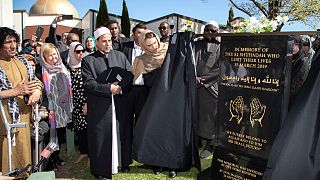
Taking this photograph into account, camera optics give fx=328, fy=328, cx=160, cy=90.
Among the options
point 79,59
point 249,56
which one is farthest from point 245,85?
point 79,59

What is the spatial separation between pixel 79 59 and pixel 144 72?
1121 millimetres

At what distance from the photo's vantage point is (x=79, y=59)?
5.07 metres

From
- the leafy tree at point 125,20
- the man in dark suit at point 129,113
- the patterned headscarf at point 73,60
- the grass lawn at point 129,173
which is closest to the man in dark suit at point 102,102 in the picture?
the man in dark suit at point 129,113

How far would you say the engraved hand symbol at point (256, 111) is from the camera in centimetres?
342

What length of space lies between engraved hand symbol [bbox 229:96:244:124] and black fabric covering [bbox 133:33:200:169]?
2.67 feet

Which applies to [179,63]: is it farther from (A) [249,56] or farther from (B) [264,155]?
(B) [264,155]

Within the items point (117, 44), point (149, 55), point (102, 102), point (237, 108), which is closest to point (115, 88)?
point (102, 102)

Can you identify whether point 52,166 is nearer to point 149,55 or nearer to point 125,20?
point 149,55

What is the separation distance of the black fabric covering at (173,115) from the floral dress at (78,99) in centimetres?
101

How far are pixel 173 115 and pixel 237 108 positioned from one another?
41.6 inches

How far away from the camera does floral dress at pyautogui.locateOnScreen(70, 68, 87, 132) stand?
4984mm

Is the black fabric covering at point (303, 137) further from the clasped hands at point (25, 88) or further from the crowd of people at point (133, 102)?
the clasped hands at point (25, 88)

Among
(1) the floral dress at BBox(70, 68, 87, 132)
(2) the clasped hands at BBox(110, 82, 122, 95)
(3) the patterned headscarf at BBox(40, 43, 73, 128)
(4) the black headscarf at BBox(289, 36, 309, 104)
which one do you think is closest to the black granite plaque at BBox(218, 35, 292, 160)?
(4) the black headscarf at BBox(289, 36, 309, 104)

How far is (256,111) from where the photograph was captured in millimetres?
3469
